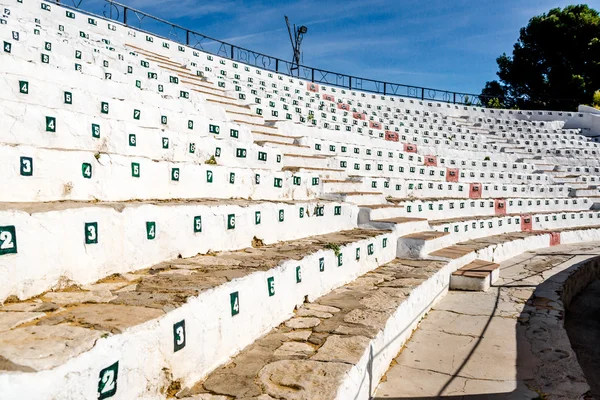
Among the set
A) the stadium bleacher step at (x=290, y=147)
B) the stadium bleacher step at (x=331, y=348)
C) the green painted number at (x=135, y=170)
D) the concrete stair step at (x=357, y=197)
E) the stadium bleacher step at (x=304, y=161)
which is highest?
the stadium bleacher step at (x=290, y=147)

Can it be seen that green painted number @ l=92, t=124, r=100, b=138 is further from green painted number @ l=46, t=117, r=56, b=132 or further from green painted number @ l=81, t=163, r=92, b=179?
green painted number @ l=81, t=163, r=92, b=179

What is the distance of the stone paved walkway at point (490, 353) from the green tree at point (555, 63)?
88.6 ft

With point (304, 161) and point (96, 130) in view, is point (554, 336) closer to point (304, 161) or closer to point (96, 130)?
point (304, 161)

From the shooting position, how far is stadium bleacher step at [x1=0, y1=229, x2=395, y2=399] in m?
1.69

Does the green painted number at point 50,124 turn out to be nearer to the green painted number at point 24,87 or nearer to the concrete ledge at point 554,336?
the green painted number at point 24,87

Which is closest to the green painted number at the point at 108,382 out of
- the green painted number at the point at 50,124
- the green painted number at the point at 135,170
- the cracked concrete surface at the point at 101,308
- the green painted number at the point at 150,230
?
the cracked concrete surface at the point at 101,308

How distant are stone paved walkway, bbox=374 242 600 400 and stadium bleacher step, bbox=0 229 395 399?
116 centimetres

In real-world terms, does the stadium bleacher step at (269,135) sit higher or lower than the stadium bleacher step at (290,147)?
higher

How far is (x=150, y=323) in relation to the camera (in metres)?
2.12

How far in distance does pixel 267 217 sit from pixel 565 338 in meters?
3.22

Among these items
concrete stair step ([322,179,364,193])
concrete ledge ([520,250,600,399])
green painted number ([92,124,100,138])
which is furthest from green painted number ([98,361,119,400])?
concrete stair step ([322,179,364,193])

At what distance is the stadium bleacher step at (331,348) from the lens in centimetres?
248

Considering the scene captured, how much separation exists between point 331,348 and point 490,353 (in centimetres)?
181

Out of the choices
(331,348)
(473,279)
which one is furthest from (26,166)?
(473,279)
